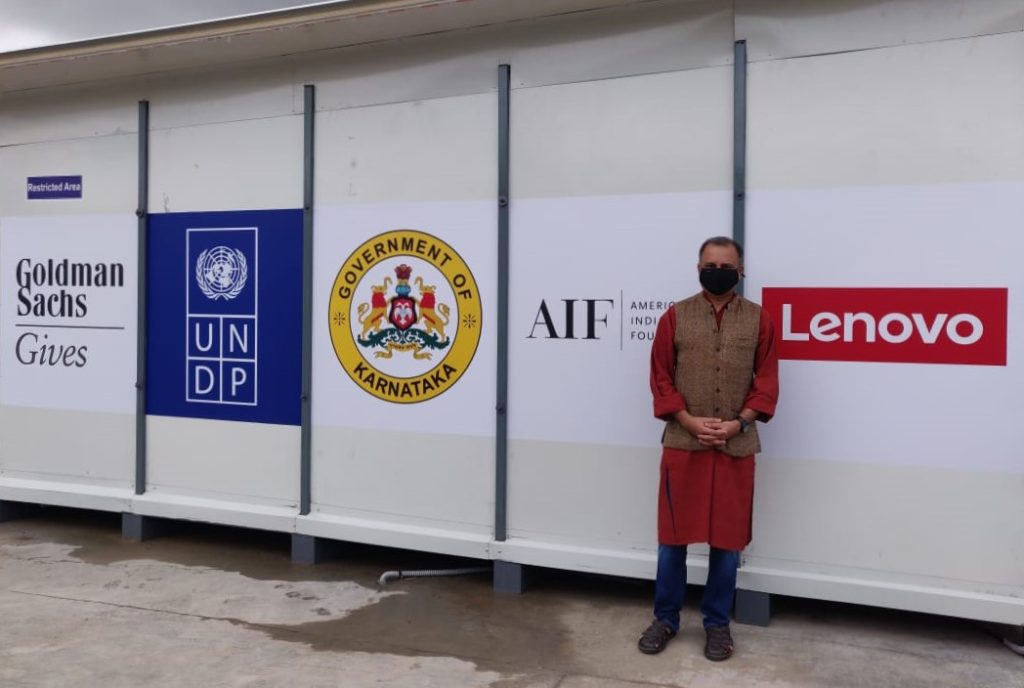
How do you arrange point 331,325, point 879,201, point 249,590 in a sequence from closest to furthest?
point 879,201, point 249,590, point 331,325

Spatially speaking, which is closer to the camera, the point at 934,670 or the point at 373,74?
the point at 934,670

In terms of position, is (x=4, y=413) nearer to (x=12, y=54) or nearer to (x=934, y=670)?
(x=12, y=54)

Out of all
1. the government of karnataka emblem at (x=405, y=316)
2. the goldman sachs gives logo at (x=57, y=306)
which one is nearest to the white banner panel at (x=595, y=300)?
the government of karnataka emblem at (x=405, y=316)

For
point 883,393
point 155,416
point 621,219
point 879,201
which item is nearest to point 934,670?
point 883,393

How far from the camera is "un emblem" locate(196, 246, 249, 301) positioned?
5.24 m

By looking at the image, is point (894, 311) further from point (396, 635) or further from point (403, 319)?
point (396, 635)

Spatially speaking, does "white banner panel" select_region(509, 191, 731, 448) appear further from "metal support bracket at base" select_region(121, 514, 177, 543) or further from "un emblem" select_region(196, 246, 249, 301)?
"metal support bracket at base" select_region(121, 514, 177, 543)

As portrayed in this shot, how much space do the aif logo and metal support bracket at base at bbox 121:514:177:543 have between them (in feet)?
2.74

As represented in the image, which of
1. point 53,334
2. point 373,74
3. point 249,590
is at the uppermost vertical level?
point 373,74

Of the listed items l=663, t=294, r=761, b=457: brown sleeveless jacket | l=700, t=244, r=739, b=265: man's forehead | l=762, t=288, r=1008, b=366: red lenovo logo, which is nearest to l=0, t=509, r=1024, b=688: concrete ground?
l=663, t=294, r=761, b=457: brown sleeveless jacket

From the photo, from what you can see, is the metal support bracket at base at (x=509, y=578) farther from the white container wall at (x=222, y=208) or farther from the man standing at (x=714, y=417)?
the white container wall at (x=222, y=208)

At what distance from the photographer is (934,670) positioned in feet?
11.8

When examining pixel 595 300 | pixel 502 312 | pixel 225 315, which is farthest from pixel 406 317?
pixel 225 315

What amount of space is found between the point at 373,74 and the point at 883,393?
3.07 m
